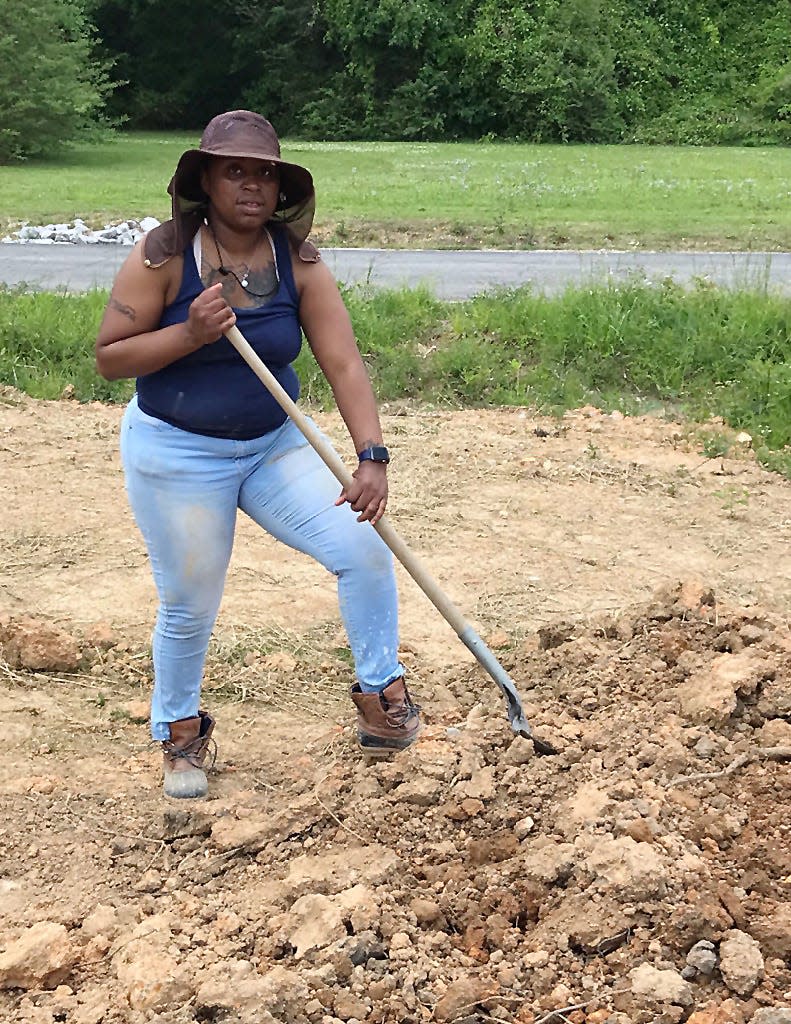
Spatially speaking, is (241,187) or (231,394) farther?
(231,394)

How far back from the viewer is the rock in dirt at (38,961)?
8.86 ft

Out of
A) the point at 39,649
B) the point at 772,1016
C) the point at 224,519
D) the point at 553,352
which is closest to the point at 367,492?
the point at 224,519

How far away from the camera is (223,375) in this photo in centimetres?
311

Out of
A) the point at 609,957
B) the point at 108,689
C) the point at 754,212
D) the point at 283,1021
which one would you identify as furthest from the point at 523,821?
the point at 754,212

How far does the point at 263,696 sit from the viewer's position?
4.34 meters

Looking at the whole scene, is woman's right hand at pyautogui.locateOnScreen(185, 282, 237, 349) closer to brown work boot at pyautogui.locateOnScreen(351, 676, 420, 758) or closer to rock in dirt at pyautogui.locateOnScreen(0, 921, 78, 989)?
brown work boot at pyautogui.locateOnScreen(351, 676, 420, 758)

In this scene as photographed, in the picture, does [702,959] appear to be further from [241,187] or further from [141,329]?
[241,187]

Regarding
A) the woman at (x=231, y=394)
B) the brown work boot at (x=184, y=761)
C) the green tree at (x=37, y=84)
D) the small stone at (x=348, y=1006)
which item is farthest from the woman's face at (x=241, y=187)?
the green tree at (x=37, y=84)

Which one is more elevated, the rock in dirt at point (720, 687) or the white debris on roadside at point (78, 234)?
the rock in dirt at point (720, 687)

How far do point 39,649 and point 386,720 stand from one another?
64.1 inches

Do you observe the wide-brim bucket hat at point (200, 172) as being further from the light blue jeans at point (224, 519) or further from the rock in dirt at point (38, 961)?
the rock in dirt at point (38, 961)

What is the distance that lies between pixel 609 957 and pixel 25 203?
1526 centimetres

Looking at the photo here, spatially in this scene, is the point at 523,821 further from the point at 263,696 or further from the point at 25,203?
the point at 25,203

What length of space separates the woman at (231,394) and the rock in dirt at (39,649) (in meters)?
1.25
